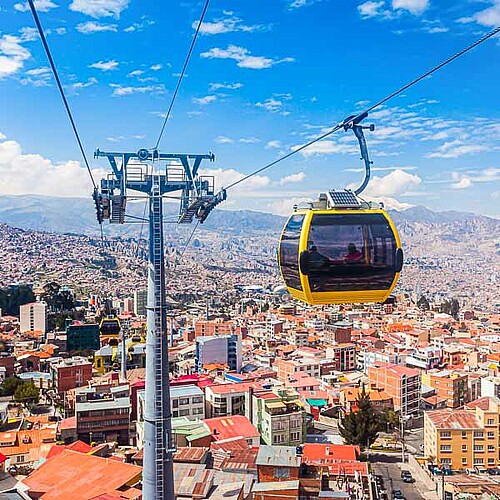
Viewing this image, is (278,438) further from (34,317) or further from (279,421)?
(34,317)

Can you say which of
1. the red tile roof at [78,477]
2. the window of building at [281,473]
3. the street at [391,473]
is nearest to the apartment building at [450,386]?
the street at [391,473]

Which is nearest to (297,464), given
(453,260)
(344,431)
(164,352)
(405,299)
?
(344,431)

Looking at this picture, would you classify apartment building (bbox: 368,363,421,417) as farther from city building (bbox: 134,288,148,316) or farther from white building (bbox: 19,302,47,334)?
city building (bbox: 134,288,148,316)

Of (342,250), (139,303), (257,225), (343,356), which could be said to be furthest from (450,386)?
(257,225)

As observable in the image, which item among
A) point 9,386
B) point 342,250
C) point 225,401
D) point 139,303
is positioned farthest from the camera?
point 139,303

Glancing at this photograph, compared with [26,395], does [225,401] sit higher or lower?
higher

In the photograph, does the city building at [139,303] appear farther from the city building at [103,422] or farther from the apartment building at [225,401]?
the city building at [103,422]

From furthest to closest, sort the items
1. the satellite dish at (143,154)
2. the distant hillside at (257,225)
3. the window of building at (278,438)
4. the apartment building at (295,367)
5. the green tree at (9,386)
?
1. the distant hillside at (257,225)
2. the apartment building at (295,367)
3. the green tree at (9,386)
4. the window of building at (278,438)
5. the satellite dish at (143,154)
